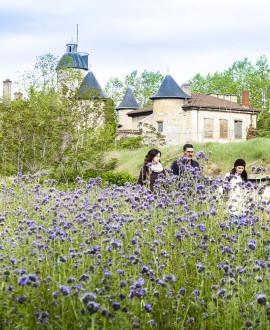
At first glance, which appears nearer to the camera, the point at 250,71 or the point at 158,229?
the point at 158,229

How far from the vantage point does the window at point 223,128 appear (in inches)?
1778

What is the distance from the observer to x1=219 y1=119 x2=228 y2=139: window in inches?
1778

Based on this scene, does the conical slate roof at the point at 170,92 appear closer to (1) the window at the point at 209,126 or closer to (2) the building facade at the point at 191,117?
(2) the building facade at the point at 191,117

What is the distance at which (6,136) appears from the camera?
18.2 metres

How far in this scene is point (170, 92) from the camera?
44906 millimetres

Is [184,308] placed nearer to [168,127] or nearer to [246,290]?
[246,290]

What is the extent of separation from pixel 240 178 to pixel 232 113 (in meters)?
39.9

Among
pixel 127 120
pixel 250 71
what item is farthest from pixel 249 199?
pixel 250 71

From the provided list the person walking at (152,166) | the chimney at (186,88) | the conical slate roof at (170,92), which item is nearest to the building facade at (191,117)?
the conical slate roof at (170,92)

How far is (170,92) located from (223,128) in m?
5.92

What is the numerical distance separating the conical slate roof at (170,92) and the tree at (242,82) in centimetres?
1318

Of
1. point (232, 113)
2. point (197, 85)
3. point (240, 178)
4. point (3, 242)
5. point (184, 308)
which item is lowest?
point (184, 308)

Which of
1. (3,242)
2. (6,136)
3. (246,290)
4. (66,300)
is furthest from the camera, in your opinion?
(6,136)

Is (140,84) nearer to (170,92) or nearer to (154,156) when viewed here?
(170,92)
